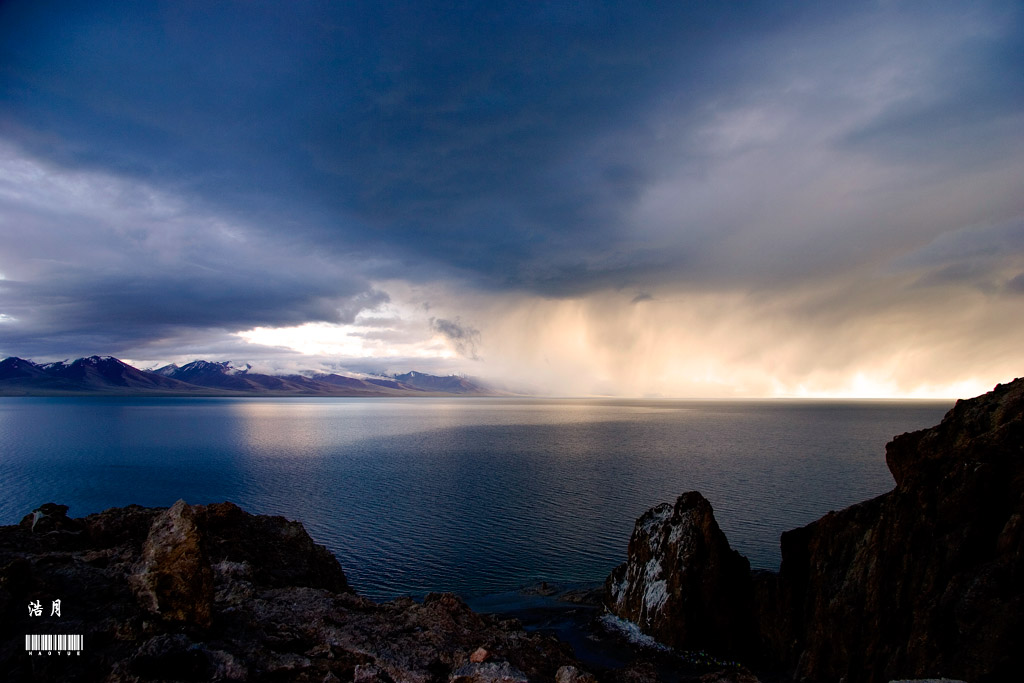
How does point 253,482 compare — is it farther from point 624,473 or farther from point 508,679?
point 508,679

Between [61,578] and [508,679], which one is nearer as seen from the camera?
[508,679]

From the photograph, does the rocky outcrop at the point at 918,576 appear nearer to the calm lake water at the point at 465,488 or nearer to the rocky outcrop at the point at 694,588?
the rocky outcrop at the point at 694,588

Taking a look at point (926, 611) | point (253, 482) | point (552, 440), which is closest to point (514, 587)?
point (926, 611)

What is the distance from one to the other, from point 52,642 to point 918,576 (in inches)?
1198

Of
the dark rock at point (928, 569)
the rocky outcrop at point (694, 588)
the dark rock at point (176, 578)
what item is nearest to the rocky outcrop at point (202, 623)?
the dark rock at point (176, 578)

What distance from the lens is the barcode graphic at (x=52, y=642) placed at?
14.2 meters

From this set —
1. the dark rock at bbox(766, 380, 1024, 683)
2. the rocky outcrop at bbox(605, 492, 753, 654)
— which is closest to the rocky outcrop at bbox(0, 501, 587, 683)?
the rocky outcrop at bbox(605, 492, 753, 654)

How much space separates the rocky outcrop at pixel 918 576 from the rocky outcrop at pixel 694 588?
0.17 m

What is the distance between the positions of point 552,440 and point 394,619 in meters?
123

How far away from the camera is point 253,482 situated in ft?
254

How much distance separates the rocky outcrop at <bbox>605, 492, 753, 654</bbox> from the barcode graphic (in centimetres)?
2813

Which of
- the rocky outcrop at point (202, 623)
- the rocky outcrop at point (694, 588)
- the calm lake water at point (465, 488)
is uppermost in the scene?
the rocky outcrop at point (202, 623)

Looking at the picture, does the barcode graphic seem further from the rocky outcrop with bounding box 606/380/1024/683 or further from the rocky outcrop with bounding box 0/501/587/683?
the rocky outcrop with bounding box 606/380/1024/683

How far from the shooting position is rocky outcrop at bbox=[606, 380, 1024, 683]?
16.7m
